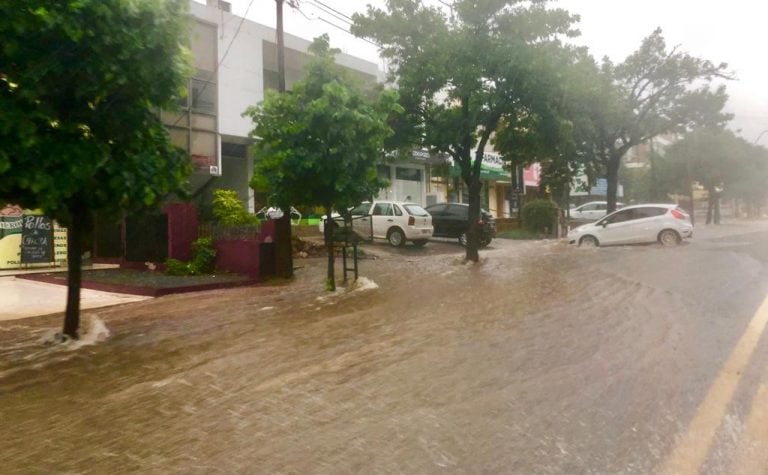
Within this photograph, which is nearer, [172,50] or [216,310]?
[172,50]

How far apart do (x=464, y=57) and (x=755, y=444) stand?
11.6 meters

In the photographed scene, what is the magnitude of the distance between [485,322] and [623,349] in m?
2.02

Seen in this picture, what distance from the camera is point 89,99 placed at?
6625mm

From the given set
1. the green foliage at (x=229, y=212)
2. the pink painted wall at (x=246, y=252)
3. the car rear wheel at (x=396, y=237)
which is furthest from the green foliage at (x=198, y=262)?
the car rear wheel at (x=396, y=237)

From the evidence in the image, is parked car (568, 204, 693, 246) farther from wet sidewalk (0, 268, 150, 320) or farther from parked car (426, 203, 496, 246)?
wet sidewalk (0, 268, 150, 320)

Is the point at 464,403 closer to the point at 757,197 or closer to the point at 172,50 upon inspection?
the point at 172,50

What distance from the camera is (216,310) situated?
9.99 m

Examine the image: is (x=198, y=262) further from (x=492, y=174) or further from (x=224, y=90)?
(x=492, y=174)

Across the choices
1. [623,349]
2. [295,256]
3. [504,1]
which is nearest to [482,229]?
[295,256]

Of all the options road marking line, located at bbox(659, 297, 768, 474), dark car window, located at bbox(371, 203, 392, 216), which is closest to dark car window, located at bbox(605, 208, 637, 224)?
dark car window, located at bbox(371, 203, 392, 216)

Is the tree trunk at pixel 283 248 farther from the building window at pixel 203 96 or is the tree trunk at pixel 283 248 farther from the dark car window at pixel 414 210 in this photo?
the building window at pixel 203 96

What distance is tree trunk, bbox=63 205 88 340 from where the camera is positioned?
728cm

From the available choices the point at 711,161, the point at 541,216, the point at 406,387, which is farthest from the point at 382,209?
the point at 711,161

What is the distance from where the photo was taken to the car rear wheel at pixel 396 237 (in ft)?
67.1
